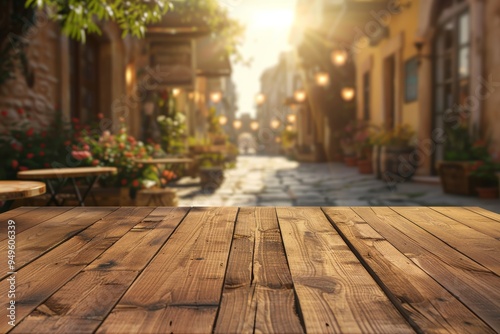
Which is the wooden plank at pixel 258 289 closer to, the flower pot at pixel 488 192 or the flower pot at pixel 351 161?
the flower pot at pixel 488 192

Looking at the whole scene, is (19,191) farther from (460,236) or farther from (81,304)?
(460,236)

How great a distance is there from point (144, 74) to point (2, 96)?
5.27m

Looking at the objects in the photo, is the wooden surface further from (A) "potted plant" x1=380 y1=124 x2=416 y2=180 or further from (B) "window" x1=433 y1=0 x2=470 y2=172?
(A) "potted plant" x1=380 y1=124 x2=416 y2=180

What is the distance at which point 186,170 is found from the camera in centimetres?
1094

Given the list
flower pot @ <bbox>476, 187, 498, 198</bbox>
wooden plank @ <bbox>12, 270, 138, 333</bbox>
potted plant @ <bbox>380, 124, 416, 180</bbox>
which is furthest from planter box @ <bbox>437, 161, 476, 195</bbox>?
wooden plank @ <bbox>12, 270, 138, 333</bbox>

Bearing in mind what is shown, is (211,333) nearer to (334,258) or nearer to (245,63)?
(334,258)

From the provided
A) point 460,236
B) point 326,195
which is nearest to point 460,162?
point 326,195

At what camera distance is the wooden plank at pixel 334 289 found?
3.59 ft

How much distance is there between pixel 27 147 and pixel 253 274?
4376 millimetres

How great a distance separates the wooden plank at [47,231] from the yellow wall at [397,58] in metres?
7.87

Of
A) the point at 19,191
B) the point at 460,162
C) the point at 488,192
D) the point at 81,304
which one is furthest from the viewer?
the point at 460,162

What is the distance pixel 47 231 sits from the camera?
2.06 meters

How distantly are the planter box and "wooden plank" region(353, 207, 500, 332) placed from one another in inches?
176

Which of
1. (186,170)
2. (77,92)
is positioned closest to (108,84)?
(77,92)
